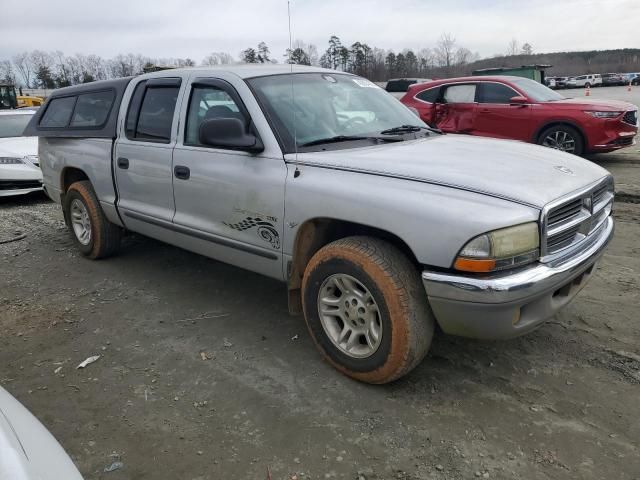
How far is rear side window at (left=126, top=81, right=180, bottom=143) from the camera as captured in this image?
405 centimetres

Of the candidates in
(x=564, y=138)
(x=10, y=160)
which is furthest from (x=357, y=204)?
(x=10, y=160)

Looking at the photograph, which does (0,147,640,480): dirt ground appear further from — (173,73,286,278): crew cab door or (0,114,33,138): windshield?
(0,114,33,138): windshield

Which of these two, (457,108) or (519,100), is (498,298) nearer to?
(519,100)

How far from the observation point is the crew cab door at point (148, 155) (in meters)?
4.02

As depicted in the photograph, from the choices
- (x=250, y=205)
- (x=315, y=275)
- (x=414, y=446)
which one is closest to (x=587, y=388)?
(x=414, y=446)

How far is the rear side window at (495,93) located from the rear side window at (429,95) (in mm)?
880

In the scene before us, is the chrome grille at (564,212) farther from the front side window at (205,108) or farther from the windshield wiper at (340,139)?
the front side window at (205,108)

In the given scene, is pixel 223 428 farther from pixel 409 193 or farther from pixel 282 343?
pixel 409 193

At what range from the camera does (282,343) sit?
354cm

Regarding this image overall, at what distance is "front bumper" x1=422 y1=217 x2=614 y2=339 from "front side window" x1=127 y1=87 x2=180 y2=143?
8.24 ft

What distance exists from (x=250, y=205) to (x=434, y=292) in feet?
4.52

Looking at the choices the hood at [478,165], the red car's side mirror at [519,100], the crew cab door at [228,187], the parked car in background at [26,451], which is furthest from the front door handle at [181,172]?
the red car's side mirror at [519,100]

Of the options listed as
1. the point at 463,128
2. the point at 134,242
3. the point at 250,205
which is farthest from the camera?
the point at 463,128

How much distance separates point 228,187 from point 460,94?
25.1ft
